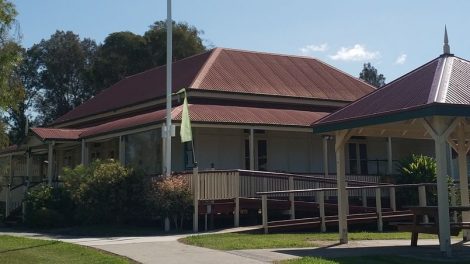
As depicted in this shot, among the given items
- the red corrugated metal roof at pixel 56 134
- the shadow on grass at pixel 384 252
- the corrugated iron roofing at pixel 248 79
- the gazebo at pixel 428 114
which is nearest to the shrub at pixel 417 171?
the corrugated iron roofing at pixel 248 79

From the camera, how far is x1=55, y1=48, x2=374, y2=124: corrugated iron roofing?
31125 millimetres

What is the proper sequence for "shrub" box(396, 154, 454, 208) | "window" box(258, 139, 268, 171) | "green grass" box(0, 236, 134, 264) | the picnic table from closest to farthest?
"green grass" box(0, 236, 134, 264), the picnic table, "shrub" box(396, 154, 454, 208), "window" box(258, 139, 268, 171)

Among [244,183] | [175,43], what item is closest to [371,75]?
[175,43]

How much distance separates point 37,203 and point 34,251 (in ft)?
33.1

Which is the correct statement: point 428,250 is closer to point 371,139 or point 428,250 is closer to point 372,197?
point 372,197

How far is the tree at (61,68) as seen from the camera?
2606 inches

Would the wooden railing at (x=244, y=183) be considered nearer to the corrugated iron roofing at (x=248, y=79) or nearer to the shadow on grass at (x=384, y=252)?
the shadow on grass at (x=384, y=252)

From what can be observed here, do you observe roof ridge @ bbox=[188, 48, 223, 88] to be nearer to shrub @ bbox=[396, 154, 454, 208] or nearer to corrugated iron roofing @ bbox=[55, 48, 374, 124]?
corrugated iron roofing @ bbox=[55, 48, 374, 124]

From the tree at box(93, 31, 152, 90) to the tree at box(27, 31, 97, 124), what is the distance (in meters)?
7.78

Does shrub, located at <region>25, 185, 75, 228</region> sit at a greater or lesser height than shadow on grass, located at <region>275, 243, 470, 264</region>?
greater

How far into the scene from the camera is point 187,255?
527 inches

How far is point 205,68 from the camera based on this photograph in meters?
32.0

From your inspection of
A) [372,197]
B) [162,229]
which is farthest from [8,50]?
[372,197]

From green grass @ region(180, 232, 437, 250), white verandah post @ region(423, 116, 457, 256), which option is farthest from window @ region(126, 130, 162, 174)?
white verandah post @ region(423, 116, 457, 256)
